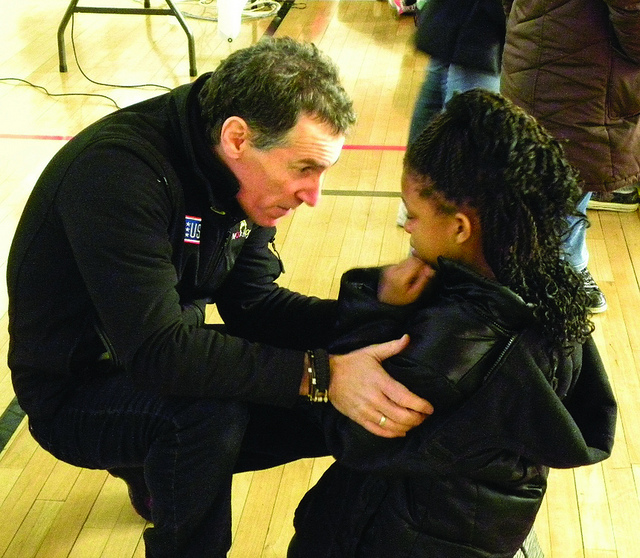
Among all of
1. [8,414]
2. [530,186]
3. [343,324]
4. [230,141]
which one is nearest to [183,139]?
[230,141]

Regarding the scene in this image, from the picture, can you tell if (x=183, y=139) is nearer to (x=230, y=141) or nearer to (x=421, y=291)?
(x=230, y=141)

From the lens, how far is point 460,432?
1288 mm

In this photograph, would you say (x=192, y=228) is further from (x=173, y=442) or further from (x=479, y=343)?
(x=479, y=343)

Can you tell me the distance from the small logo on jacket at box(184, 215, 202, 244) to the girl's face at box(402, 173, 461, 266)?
15.8 inches

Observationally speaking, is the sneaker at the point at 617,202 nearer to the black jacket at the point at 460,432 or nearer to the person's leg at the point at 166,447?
the black jacket at the point at 460,432

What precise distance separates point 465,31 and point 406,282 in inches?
62.8

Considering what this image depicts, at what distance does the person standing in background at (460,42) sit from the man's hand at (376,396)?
4.66 ft

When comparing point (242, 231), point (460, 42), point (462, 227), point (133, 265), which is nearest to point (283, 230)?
point (460, 42)

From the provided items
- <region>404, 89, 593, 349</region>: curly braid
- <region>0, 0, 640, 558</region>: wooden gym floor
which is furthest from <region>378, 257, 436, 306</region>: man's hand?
<region>0, 0, 640, 558</region>: wooden gym floor

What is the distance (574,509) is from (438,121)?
1126 millimetres

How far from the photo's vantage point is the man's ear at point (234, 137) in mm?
1443

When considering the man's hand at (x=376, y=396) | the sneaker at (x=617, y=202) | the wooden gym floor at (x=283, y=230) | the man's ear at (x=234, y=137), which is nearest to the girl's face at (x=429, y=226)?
the man's hand at (x=376, y=396)

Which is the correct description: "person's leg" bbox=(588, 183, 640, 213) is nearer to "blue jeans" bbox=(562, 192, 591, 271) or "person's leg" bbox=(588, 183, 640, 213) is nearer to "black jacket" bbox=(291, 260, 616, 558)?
"blue jeans" bbox=(562, 192, 591, 271)

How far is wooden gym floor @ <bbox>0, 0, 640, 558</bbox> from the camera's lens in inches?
76.2
